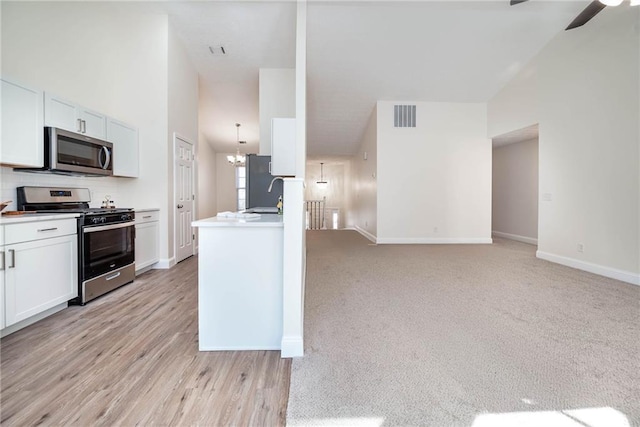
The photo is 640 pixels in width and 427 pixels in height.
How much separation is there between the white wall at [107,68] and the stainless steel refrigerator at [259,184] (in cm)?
131

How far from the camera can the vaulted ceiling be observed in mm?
3830

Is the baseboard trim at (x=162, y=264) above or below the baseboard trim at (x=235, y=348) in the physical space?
above

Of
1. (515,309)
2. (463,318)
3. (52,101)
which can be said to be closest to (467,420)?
(463,318)

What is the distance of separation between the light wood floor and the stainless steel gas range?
15.1 inches

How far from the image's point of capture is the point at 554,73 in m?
4.13

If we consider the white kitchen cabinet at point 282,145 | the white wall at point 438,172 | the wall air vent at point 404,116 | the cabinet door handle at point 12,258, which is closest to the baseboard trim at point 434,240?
the white wall at point 438,172

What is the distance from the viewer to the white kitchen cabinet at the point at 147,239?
3.45 m

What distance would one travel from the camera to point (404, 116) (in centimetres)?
584

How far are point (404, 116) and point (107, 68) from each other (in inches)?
203

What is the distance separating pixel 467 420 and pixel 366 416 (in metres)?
0.44

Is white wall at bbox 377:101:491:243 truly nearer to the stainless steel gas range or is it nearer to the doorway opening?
the doorway opening

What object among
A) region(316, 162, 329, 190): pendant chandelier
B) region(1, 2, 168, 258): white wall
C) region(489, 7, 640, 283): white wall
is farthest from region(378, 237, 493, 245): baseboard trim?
region(316, 162, 329, 190): pendant chandelier

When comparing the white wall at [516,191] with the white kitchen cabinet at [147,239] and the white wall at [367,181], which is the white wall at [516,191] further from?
the white kitchen cabinet at [147,239]

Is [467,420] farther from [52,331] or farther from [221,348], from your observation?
[52,331]
